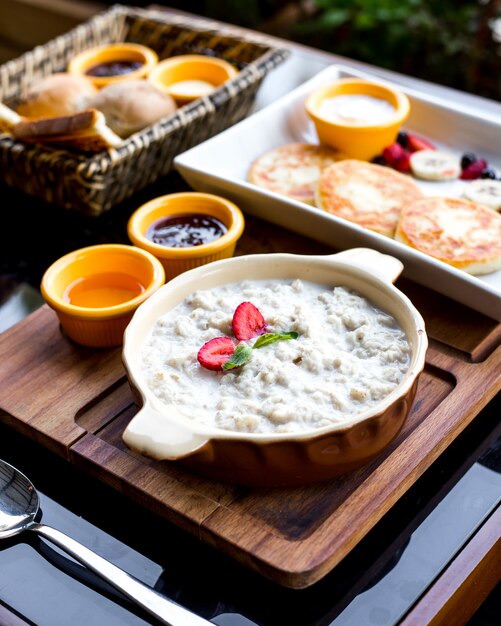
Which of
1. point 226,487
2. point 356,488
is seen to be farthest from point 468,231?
point 226,487

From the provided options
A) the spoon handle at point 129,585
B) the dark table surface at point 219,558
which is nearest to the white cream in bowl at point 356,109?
the dark table surface at point 219,558

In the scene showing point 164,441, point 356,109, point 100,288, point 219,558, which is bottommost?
point 219,558

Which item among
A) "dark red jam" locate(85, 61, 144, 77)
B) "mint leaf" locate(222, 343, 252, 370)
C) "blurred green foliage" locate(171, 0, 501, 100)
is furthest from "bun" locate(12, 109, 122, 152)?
"blurred green foliage" locate(171, 0, 501, 100)

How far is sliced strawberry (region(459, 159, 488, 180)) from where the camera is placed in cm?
214

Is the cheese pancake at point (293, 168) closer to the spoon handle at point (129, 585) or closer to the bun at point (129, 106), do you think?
the bun at point (129, 106)

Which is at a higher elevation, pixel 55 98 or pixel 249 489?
pixel 55 98

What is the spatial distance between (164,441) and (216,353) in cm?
23

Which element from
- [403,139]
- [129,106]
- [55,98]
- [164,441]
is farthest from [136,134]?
[164,441]

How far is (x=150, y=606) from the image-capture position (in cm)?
121

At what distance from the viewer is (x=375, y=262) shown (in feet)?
5.35

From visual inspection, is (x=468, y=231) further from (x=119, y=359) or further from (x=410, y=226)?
(x=119, y=359)

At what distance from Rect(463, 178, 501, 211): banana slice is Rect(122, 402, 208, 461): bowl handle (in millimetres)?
1103

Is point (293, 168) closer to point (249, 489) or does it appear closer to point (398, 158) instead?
point (398, 158)

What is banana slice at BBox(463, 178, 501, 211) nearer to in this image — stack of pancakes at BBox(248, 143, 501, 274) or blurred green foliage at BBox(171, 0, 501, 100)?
stack of pancakes at BBox(248, 143, 501, 274)
